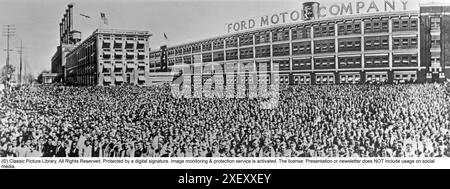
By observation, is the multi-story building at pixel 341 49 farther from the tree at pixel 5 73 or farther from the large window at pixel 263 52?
the tree at pixel 5 73

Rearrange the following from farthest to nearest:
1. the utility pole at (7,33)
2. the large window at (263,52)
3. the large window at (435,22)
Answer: the large window at (263,52) → the utility pole at (7,33) → the large window at (435,22)

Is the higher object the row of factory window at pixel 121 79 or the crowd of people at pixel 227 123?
the row of factory window at pixel 121 79

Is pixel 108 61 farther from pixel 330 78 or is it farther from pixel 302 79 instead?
pixel 330 78

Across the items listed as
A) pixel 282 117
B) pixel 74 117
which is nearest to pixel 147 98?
pixel 74 117

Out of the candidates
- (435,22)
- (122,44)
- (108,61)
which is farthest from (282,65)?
(108,61)

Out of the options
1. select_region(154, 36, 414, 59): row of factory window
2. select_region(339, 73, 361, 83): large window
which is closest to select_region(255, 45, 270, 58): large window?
select_region(154, 36, 414, 59): row of factory window

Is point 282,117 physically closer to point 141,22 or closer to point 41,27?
point 141,22
